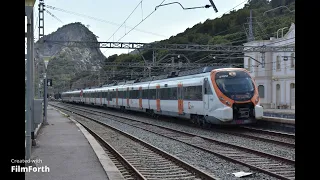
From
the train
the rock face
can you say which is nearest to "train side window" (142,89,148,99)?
the train

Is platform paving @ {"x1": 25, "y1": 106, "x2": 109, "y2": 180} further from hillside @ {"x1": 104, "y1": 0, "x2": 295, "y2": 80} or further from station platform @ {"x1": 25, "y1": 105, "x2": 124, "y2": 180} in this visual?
hillside @ {"x1": 104, "y1": 0, "x2": 295, "y2": 80}

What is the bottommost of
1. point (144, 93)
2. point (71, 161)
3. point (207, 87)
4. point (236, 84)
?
point (71, 161)

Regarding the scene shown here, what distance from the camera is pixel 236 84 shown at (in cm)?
1716

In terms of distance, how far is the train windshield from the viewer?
16844 millimetres

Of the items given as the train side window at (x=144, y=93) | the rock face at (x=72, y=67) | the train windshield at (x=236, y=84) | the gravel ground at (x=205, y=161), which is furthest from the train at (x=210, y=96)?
the rock face at (x=72, y=67)

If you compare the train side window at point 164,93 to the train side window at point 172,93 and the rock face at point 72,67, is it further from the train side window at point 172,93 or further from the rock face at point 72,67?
the rock face at point 72,67

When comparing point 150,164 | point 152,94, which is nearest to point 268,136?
point 150,164

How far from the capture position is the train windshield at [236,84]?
663 inches

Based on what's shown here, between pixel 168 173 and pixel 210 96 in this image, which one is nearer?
pixel 168 173

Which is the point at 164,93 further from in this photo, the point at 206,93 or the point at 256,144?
the point at 256,144

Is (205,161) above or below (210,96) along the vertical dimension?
below
